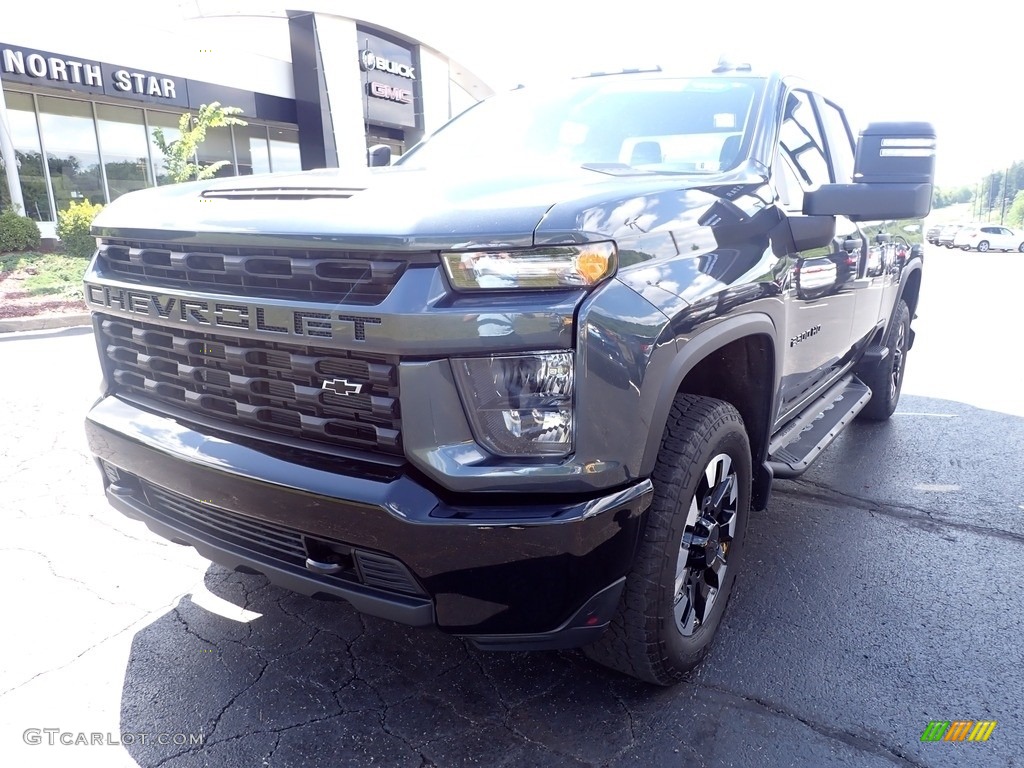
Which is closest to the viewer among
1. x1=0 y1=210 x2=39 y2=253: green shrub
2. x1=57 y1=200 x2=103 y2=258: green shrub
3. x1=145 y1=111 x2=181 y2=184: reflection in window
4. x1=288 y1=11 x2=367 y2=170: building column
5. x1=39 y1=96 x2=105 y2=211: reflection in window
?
x1=0 y1=210 x2=39 y2=253: green shrub

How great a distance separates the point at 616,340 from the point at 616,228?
287mm

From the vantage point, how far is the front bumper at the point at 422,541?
5.65 ft

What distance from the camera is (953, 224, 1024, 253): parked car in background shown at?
3769 cm

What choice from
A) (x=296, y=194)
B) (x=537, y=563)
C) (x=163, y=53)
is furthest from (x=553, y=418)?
(x=163, y=53)

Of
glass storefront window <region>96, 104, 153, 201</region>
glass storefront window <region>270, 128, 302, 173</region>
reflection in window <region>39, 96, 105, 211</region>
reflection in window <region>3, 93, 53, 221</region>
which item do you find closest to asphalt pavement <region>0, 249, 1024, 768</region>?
reflection in window <region>3, 93, 53, 221</region>

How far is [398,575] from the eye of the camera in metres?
1.83

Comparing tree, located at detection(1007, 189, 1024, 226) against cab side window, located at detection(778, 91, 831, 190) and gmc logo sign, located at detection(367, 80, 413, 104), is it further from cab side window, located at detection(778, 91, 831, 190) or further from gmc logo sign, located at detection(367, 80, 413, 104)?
cab side window, located at detection(778, 91, 831, 190)

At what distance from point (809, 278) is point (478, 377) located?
5.92 ft

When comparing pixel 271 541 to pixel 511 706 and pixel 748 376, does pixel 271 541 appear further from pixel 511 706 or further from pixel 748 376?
pixel 748 376

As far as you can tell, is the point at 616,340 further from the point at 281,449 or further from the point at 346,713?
the point at 346,713

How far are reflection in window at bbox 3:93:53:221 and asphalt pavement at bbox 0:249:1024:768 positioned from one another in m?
16.4

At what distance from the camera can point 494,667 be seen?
2438 mm

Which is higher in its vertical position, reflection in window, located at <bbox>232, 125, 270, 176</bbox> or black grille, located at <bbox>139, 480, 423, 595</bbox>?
reflection in window, located at <bbox>232, 125, 270, 176</bbox>

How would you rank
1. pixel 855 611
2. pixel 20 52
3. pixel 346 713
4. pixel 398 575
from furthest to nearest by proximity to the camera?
pixel 20 52
pixel 855 611
pixel 346 713
pixel 398 575
